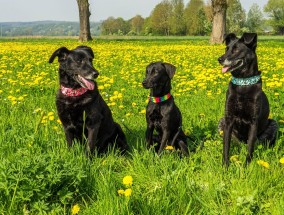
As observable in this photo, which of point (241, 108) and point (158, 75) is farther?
point (158, 75)

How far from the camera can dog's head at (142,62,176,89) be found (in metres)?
5.01

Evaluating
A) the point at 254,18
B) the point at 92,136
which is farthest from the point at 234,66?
the point at 254,18

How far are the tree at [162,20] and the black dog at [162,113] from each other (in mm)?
113435

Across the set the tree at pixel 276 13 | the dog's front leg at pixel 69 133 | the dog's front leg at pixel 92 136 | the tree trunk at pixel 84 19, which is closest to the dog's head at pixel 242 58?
the dog's front leg at pixel 92 136

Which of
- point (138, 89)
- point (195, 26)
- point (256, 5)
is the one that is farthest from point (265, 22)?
point (138, 89)

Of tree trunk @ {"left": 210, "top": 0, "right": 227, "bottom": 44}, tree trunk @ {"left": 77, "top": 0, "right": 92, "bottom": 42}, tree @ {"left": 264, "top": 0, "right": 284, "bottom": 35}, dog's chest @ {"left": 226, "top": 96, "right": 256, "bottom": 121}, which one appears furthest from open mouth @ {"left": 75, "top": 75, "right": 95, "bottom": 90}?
tree @ {"left": 264, "top": 0, "right": 284, "bottom": 35}

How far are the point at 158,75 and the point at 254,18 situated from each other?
13245 cm

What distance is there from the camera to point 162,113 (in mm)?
4934

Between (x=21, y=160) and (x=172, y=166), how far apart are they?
1522 mm

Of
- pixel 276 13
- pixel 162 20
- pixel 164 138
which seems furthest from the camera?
pixel 276 13

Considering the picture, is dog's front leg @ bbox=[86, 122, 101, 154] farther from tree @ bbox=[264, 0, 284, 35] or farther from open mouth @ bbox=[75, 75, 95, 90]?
tree @ bbox=[264, 0, 284, 35]

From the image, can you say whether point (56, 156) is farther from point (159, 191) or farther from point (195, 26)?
point (195, 26)

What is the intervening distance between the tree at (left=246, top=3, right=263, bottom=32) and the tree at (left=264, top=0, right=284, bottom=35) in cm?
313

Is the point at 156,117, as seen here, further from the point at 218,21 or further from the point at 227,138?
the point at 218,21
